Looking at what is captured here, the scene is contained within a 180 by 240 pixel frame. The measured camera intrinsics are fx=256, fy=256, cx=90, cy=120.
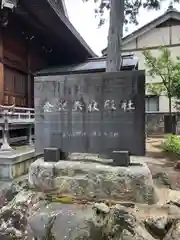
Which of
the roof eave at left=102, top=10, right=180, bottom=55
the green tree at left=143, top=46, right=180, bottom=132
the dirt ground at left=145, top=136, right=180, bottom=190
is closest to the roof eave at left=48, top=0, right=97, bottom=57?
the green tree at left=143, top=46, right=180, bottom=132

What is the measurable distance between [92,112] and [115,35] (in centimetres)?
319

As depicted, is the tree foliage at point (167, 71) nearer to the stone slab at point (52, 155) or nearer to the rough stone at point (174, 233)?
the stone slab at point (52, 155)

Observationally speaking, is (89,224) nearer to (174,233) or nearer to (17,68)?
(174,233)

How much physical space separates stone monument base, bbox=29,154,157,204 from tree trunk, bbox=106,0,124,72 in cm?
315

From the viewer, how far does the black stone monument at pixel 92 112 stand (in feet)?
14.9

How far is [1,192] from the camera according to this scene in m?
5.30

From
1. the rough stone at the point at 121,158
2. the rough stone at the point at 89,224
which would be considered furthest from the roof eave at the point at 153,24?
the rough stone at the point at 89,224

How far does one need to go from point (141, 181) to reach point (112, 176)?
50 centimetres

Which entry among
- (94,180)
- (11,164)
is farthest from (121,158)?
(11,164)

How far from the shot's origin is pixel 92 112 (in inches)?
189

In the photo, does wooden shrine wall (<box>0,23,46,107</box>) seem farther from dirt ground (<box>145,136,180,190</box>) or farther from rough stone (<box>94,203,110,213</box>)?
rough stone (<box>94,203,110,213</box>)

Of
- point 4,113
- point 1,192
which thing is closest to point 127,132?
point 1,192

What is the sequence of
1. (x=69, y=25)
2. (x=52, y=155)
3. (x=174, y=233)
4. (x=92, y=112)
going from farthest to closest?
(x=69, y=25)
(x=52, y=155)
(x=92, y=112)
(x=174, y=233)

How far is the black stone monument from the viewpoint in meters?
4.54
